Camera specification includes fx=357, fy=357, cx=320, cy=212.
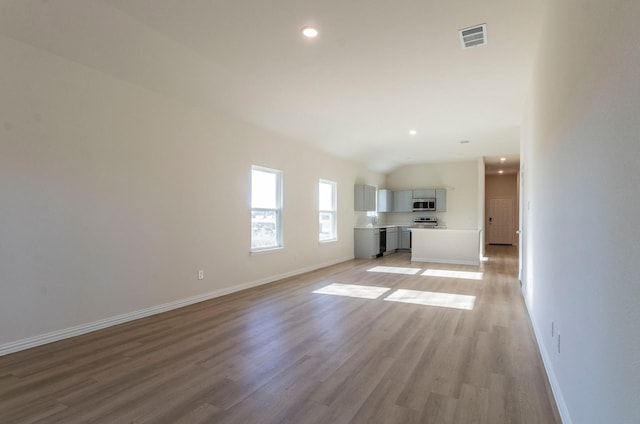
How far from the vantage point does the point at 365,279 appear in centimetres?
642

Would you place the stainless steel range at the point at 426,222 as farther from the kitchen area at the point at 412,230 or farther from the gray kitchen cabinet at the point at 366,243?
the gray kitchen cabinet at the point at 366,243

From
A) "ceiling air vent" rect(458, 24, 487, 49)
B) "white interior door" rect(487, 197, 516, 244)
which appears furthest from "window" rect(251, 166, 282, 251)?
"white interior door" rect(487, 197, 516, 244)

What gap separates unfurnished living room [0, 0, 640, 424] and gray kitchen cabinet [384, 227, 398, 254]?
4.04m

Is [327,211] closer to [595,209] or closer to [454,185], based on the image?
[454,185]

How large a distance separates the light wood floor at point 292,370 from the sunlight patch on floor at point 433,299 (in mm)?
200

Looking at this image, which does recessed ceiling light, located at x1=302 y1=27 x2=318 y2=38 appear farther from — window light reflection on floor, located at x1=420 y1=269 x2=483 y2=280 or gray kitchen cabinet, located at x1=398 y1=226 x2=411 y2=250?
gray kitchen cabinet, located at x1=398 y1=226 x2=411 y2=250

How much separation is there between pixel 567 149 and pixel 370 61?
7.97ft

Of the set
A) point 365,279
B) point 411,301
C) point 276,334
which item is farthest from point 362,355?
point 365,279

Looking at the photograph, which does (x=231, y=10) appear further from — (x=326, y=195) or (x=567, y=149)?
(x=326, y=195)

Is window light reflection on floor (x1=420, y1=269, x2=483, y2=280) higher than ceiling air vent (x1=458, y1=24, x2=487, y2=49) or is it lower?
lower

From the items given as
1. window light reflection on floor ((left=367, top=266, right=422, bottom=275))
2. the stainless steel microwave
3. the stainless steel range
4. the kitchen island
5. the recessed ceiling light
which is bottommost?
window light reflection on floor ((left=367, top=266, right=422, bottom=275))

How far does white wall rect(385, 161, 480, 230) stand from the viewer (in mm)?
10539

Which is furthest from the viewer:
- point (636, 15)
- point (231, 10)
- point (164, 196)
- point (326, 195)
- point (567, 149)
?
point (326, 195)

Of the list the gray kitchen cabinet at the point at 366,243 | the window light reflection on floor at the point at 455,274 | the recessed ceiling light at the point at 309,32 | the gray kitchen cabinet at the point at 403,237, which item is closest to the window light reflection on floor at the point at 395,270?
the window light reflection on floor at the point at 455,274
